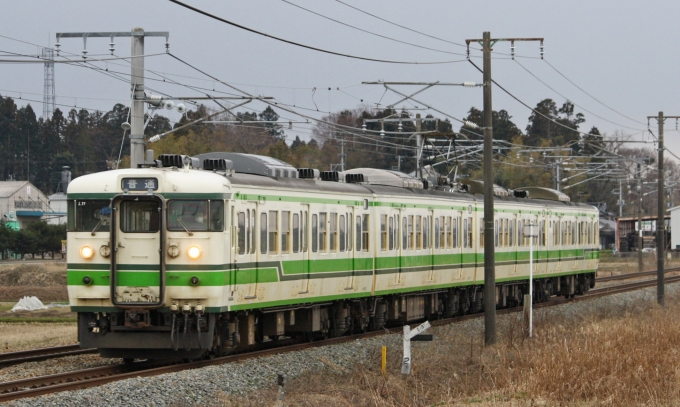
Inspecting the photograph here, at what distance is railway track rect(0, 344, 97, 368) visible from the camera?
17.0 m

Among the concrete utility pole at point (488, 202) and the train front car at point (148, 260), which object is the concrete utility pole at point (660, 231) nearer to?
the concrete utility pole at point (488, 202)

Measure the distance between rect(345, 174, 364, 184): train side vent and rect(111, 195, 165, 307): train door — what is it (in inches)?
303

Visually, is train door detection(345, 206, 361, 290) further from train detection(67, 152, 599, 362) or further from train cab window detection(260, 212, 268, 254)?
train cab window detection(260, 212, 268, 254)

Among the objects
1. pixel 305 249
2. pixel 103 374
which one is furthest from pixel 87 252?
pixel 305 249

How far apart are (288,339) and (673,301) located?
16.4 meters

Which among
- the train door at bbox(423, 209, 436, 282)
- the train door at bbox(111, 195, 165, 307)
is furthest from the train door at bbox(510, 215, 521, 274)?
the train door at bbox(111, 195, 165, 307)

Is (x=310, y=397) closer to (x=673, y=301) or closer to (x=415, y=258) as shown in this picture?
(x=415, y=258)

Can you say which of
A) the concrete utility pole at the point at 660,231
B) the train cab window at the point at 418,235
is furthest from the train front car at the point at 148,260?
the concrete utility pole at the point at 660,231

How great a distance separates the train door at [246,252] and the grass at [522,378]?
1962 mm

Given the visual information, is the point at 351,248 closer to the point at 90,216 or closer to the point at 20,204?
the point at 90,216

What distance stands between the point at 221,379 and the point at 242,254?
2.91m

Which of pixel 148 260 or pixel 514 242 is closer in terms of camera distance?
pixel 148 260

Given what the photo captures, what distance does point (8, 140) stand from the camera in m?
108

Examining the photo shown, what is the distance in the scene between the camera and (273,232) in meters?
18.8
